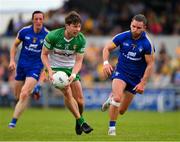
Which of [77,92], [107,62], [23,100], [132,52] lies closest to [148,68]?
[132,52]

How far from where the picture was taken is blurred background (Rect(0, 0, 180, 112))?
30502 millimetres

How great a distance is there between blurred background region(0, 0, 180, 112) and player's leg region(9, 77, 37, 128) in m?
12.5

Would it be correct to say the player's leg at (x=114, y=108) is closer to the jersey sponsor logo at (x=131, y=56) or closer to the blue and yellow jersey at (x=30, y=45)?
the jersey sponsor logo at (x=131, y=56)

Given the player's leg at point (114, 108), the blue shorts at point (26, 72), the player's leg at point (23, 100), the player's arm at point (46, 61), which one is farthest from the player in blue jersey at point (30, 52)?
the player's leg at point (114, 108)

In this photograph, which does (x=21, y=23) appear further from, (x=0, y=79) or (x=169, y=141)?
(x=169, y=141)

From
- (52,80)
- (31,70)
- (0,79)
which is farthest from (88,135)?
(0,79)

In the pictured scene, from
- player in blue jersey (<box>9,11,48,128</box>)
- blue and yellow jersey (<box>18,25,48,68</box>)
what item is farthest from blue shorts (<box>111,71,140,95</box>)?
blue and yellow jersey (<box>18,25,48,68</box>)

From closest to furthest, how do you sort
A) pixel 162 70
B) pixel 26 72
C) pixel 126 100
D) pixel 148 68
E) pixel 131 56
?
pixel 148 68, pixel 131 56, pixel 126 100, pixel 26 72, pixel 162 70

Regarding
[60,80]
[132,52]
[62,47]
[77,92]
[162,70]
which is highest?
→ [62,47]

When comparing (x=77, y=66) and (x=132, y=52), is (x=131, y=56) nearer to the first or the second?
(x=132, y=52)

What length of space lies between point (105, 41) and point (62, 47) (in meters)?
17.6

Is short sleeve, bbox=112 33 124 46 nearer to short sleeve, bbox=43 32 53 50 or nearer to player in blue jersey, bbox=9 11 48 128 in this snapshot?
short sleeve, bbox=43 32 53 50

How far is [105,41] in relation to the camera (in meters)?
33.8

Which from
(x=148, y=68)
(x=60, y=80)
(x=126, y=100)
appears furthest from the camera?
(x=126, y=100)
